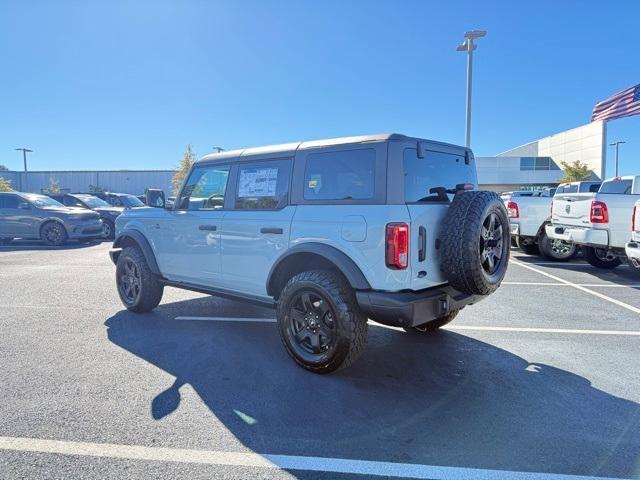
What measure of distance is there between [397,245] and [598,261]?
8246 mm

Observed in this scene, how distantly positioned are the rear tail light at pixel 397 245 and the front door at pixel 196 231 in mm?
2034

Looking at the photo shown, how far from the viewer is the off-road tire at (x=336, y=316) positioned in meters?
3.35

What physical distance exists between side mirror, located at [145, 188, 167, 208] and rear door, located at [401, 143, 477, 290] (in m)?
3.15

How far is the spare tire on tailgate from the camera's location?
10.7 ft

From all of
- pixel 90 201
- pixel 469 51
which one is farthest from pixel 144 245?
pixel 469 51

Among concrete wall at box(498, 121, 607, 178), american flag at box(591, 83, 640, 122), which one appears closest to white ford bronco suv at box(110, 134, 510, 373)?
american flag at box(591, 83, 640, 122)

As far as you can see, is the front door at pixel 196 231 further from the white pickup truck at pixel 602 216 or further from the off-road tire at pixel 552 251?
the off-road tire at pixel 552 251

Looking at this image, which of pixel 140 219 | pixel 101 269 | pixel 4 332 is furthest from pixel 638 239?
pixel 101 269

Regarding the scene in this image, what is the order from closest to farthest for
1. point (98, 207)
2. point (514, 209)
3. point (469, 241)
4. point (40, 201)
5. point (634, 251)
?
point (469, 241), point (634, 251), point (514, 209), point (40, 201), point (98, 207)

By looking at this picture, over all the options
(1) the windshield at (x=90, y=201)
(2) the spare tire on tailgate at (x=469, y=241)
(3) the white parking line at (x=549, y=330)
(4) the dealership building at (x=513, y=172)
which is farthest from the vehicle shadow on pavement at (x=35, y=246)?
(4) the dealership building at (x=513, y=172)

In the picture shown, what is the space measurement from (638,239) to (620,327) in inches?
104

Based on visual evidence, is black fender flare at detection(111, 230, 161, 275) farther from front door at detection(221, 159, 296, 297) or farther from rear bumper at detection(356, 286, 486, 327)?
rear bumper at detection(356, 286, 486, 327)

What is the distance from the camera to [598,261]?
9.25 m

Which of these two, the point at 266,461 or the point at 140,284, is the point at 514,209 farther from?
the point at 266,461
